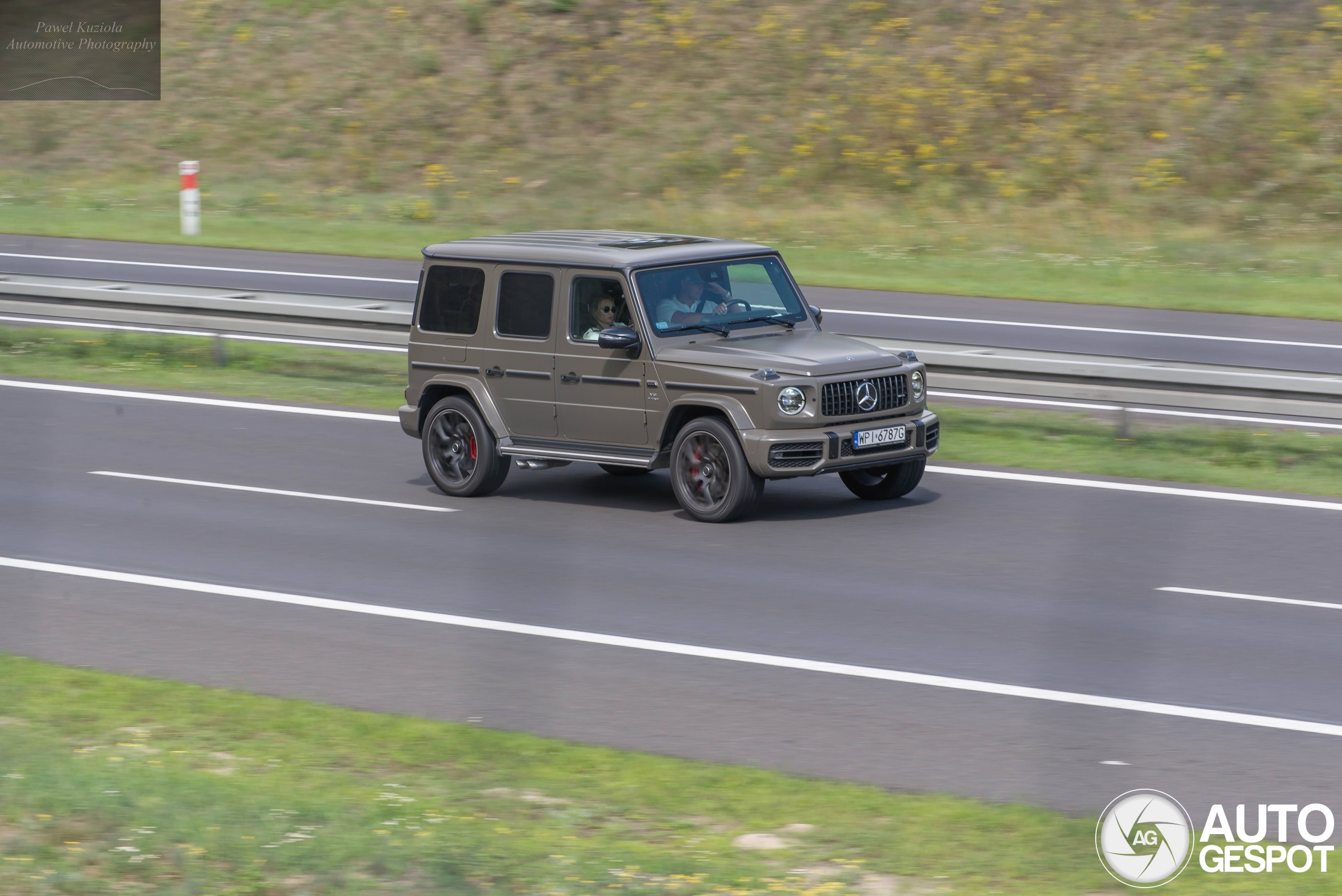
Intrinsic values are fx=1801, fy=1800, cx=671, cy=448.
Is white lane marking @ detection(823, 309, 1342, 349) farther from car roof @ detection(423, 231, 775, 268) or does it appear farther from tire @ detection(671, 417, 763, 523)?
tire @ detection(671, 417, 763, 523)

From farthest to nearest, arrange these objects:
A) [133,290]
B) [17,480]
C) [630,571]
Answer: [133,290] → [17,480] → [630,571]

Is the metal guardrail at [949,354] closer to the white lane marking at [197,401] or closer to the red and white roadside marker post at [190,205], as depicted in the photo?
the white lane marking at [197,401]

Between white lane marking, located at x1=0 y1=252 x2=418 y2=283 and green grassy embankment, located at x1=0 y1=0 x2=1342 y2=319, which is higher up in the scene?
green grassy embankment, located at x1=0 y1=0 x2=1342 y2=319

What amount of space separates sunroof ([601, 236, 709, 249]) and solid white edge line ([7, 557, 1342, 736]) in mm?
3987

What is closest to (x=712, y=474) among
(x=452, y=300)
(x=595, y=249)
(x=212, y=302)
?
(x=595, y=249)

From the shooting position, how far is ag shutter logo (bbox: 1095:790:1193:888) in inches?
237

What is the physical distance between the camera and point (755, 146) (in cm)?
3444

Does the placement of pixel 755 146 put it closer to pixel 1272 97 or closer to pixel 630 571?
pixel 1272 97

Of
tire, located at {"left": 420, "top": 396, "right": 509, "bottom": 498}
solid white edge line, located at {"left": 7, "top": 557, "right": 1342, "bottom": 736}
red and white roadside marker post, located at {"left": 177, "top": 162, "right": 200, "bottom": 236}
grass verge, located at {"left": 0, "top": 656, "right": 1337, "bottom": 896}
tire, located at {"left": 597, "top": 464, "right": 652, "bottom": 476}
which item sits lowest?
grass verge, located at {"left": 0, "top": 656, "right": 1337, "bottom": 896}

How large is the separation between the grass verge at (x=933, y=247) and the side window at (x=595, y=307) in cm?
1329

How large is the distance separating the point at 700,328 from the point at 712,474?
108 centimetres

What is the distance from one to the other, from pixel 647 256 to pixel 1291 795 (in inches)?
273

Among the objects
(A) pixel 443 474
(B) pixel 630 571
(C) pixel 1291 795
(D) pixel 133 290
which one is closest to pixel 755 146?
(D) pixel 133 290

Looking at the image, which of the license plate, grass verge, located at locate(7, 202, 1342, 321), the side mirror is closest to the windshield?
the side mirror
